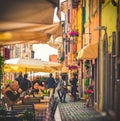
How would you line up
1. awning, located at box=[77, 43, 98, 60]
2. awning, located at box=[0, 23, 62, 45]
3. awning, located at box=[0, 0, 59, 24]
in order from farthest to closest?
awning, located at box=[77, 43, 98, 60] < awning, located at box=[0, 23, 62, 45] < awning, located at box=[0, 0, 59, 24]

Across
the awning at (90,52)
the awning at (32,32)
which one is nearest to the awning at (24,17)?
the awning at (32,32)

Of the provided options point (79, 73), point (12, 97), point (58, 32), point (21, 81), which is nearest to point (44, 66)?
point (21, 81)

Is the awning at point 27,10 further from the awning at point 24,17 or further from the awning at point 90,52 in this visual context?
the awning at point 90,52

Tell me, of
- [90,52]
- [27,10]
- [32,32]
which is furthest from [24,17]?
[90,52]

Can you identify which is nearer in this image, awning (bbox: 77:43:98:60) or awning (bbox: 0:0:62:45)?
awning (bbox: 0:0:62:45)

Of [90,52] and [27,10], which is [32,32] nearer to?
[27,10]

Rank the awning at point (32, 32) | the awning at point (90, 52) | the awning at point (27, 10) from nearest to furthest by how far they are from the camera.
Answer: the awning at point (27, 10), the awning at point (32, 32), the awning at point (90, 52)

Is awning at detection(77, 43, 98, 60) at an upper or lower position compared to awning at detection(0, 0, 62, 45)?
upper

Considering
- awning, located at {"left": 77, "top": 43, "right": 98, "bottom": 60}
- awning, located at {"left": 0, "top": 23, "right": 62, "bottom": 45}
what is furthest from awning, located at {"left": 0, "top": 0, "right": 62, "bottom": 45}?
awning, located at {"left": 77, "top": 43, "right": 98, "bottom": 60}

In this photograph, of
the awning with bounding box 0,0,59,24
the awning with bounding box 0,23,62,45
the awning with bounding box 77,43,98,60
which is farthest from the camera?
the awning with bounding box 77,43,98,60


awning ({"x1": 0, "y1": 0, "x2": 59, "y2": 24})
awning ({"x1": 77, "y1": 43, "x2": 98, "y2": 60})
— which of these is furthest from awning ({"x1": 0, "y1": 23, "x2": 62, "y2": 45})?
awning ({"x1": 77, "y1": 43, "x2": 98, "y2": 60})

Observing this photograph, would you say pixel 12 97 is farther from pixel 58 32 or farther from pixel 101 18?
pixel 101 18

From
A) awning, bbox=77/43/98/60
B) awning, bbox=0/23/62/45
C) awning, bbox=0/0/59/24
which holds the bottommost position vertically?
awning, bbox=0/23/62/45

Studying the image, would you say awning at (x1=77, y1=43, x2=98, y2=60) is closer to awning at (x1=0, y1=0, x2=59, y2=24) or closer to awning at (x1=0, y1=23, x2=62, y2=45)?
awning at (x1=0, y1=23, x2=62, y2=45)
